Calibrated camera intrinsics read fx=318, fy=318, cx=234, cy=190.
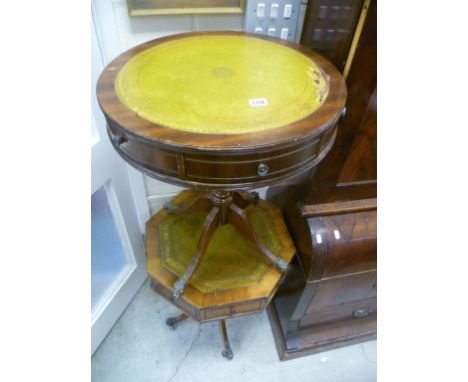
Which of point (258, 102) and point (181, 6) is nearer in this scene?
point (258, 102)

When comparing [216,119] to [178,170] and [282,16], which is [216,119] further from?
[282,16]

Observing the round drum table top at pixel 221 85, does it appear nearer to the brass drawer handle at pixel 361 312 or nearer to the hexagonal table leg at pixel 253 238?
the hexagonal table leg at pixel 253 238

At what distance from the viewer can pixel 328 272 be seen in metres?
1.05

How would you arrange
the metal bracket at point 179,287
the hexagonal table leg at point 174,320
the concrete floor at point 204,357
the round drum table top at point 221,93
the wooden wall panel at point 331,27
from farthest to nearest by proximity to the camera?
1. the hexagonal table leg at point 174,320
2. the concrete floor at point 204,357
3. the metal bracket at point 179,287
4. the wooden wall panel at point 331,27
5. the round drum table top at point 221,93

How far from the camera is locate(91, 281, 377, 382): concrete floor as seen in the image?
49.1 inches

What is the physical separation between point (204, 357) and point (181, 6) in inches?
50.5

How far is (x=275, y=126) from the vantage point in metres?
0.61

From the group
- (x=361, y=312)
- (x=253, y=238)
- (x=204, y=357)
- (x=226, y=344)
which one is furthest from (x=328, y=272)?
(x=204, y=357)

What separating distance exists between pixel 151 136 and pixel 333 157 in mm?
592

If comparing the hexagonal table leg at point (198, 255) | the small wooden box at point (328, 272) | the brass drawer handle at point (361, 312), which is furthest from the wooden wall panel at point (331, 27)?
the brass drawer handle at point (361, 312)

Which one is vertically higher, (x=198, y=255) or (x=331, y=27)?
(x=331, y=27)

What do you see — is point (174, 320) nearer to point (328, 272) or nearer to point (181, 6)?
point (328, 272)

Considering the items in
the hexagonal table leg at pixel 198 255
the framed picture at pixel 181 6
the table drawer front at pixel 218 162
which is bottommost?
the hexagonal table leg at pixel 198 255

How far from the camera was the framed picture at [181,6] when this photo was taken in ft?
3.06
